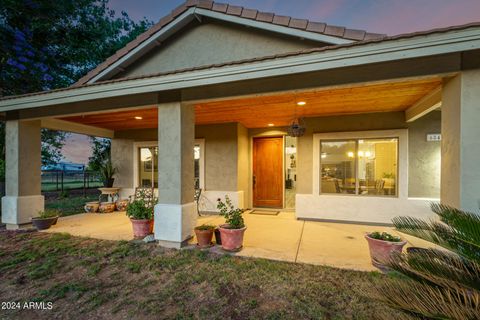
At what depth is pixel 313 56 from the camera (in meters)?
2.68

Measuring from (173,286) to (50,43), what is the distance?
969cm

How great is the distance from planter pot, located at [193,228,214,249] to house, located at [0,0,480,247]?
0.85 ft

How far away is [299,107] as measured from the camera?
4.71m

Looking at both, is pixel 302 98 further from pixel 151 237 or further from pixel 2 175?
pixel 2 175

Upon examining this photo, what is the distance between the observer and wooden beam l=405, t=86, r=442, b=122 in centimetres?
345

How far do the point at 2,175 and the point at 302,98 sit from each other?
8.73 m

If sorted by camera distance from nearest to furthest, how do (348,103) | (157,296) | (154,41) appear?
(157,296) → (348,103) → (154,41)

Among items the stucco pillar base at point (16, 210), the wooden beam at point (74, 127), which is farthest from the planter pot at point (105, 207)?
the wooden beam at point (74, 127)

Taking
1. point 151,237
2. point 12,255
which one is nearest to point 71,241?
point 12,255

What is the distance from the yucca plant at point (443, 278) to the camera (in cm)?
113

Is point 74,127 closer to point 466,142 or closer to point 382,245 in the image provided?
point 382,245

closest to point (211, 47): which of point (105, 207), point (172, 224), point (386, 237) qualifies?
point (172, 224)

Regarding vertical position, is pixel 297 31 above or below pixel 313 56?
above

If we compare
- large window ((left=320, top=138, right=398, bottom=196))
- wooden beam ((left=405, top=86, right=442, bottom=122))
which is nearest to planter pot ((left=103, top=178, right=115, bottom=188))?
large window ((left=320, top=138, right=398, bottom=196))
